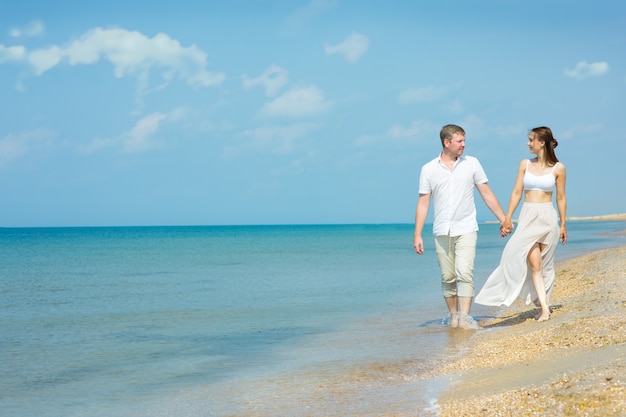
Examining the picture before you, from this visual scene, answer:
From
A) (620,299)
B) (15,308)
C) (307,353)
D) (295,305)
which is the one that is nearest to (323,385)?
(307,353)

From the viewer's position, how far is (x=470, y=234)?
901 cm

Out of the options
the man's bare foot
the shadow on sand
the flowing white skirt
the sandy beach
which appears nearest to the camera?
the sandy beach

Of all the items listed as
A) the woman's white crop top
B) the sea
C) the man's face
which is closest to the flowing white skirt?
the woman's white crop top

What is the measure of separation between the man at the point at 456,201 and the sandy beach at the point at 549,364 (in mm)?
878

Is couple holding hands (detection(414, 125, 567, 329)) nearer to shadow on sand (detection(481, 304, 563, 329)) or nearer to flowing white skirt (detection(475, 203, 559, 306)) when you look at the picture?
flowing white skirt (detection(475, 203, 559, 306))

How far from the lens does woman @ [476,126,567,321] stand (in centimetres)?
848

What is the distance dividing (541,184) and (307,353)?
133 inches

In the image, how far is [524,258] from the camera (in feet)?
29.0

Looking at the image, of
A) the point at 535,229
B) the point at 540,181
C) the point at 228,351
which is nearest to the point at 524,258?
the point at 535,229

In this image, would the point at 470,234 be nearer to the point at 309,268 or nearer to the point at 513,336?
the point at 513,336

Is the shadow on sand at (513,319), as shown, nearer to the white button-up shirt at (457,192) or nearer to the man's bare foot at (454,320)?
the man's bare foot at (454,320)

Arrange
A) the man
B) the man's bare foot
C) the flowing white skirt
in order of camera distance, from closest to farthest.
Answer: the flowing white skirt < the man < the man's bare foot

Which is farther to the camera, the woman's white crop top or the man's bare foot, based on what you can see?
the man's bare foot

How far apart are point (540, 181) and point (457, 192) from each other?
972 millimetres
